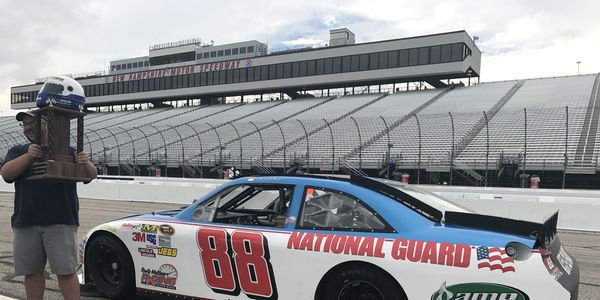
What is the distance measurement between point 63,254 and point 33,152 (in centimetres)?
78

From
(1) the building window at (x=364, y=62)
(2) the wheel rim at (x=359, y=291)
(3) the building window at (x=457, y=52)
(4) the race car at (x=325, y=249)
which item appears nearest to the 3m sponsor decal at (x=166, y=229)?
(4) the race car at (x=325, y=249)

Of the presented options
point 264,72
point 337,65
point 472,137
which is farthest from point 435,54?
point 264,72

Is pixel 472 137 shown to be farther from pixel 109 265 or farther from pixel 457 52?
pixel 109 265

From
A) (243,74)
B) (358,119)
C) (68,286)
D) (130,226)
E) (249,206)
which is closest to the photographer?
(68,286)

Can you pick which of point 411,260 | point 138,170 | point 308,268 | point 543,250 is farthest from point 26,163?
point 138,170

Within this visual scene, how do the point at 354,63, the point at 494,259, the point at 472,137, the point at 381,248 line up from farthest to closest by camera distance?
the point at 354,63 < the point at 472,137 < the point at 381,248 < the point at 494,259

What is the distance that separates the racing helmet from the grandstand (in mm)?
4597

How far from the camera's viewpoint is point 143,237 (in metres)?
4.21

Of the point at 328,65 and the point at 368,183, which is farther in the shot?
the point at 328,65

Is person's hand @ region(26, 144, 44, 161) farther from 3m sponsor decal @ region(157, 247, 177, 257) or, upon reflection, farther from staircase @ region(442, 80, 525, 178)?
staircase @ region(442, 80, 525, 178)

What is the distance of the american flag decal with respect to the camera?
296 cm

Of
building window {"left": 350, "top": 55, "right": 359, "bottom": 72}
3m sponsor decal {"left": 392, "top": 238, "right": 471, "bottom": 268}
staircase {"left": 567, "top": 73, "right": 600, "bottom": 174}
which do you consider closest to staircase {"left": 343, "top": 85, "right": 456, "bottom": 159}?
building window {"left": 350, "top": 55, "right": 359, "bottom": 72}

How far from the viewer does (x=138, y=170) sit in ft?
94.7

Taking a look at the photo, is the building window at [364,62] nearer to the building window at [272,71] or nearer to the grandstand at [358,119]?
the grandstand at [358,119]
